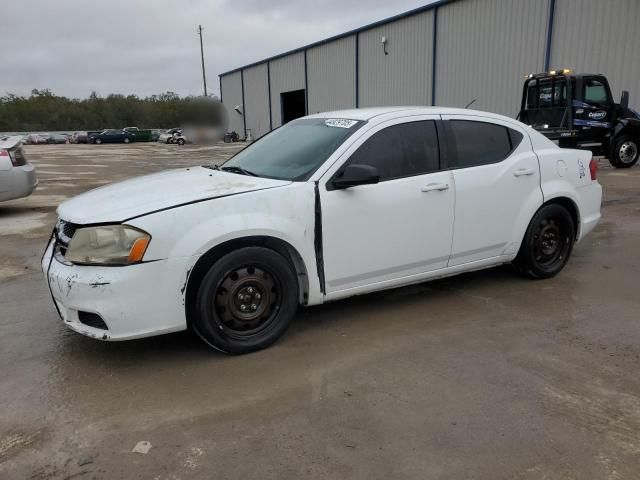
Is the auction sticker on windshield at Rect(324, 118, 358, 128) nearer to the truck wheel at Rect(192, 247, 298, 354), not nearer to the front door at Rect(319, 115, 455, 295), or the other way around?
the front door at Rect(319, 115, 455, 295)

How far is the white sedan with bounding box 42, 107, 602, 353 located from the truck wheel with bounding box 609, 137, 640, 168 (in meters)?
10.9

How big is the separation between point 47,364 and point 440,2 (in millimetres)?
22431

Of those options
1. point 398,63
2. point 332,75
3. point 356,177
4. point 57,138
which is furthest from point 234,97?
point 356,177

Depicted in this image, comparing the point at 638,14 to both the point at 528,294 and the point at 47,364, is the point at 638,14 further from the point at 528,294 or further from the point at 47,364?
the point at 47,364

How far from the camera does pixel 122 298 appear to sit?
3.09 m

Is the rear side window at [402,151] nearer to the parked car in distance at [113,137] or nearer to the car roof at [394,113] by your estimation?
the car roof at [394,113]

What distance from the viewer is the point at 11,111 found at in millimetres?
66625

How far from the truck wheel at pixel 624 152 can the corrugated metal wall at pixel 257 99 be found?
1134 inches

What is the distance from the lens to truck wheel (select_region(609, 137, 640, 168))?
46.2 ft

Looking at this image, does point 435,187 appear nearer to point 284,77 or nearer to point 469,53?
point 469,53

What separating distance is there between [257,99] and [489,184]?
131 ft

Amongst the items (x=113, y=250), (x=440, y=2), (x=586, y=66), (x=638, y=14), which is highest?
(x=440, y=2)

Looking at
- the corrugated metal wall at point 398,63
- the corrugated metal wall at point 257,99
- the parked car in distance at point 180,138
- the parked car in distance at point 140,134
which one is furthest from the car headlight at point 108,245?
the parked car in distance at point 140,134

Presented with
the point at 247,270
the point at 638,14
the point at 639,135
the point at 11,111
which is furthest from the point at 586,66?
the point at 11,111
